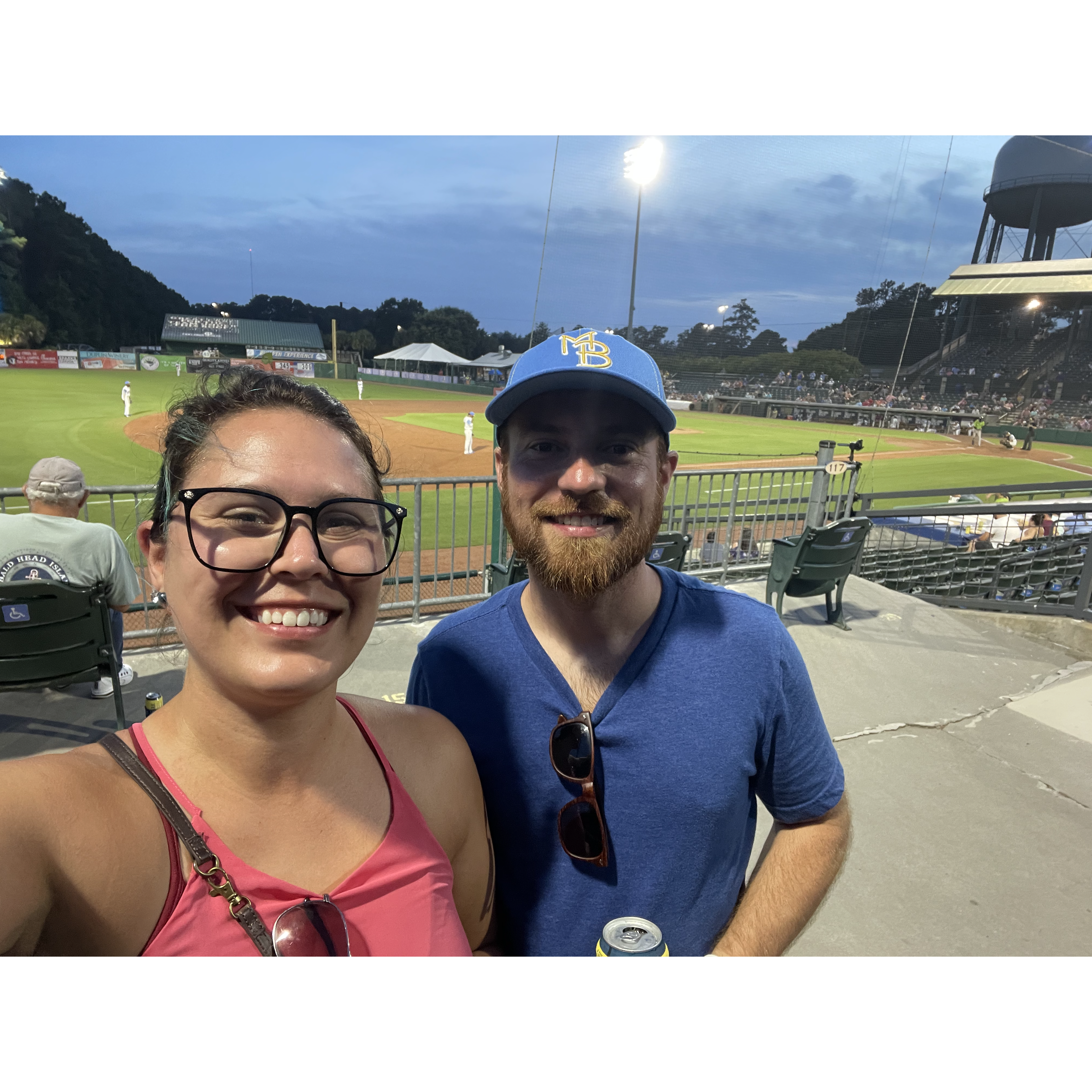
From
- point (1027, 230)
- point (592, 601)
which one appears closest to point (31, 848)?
point (592, 601)

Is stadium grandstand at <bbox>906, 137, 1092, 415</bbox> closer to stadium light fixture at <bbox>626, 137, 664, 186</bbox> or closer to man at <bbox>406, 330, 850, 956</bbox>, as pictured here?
stadium light fixture at <bbox>626, 137, 664, 186</bbox>

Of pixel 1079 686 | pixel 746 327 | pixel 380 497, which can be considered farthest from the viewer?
pixel 746 327

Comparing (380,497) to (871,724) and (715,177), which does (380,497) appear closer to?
(715,177)

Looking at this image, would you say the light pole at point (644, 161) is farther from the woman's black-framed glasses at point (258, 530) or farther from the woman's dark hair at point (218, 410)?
the woman's black-framed glasses at point (258, 530)

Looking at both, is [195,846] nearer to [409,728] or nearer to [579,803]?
[409,728]

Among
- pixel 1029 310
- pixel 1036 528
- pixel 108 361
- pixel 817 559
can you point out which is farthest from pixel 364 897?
pixel 108 361
